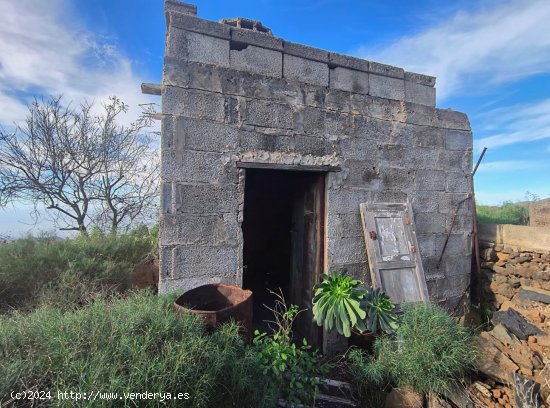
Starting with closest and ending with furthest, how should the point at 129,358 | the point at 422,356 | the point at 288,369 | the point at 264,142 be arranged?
the point at 129,358, the point at 288,369, the point at 422,356, the point at 264,142

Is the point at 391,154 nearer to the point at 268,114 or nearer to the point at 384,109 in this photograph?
the point at 384,109

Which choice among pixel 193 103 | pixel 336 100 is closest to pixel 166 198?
pixel 193 103

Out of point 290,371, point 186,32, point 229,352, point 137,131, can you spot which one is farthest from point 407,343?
point 137,131

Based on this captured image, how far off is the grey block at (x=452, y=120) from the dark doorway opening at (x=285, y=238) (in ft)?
6.64

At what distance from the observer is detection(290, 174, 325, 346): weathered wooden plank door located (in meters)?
3.63

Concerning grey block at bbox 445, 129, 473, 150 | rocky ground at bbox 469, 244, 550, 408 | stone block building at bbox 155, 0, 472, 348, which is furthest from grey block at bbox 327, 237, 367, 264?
grey block at bbox 445, 129, 473, 150

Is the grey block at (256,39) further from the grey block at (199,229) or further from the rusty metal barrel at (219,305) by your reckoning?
the rusty metal barrel at (219,305)

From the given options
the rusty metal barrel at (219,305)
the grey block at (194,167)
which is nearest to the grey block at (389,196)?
the grey block at (194,167)

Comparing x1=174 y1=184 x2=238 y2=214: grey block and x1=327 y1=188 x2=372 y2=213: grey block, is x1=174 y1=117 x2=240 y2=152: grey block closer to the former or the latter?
x1=174 y1=184 x2=238 y2=214: grey block

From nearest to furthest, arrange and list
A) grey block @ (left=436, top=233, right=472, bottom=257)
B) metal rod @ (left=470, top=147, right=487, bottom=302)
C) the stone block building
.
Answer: the stone block building < grey block @ (left=436, top=233, right=472, bottom=257) < metal rod @ (left=470, top=147, right=487, bottom=302)

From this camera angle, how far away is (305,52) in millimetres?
3670

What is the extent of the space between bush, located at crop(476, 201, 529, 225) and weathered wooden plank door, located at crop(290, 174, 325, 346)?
4.31m

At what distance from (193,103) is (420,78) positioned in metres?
3.22

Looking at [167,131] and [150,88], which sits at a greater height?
[150,88]
